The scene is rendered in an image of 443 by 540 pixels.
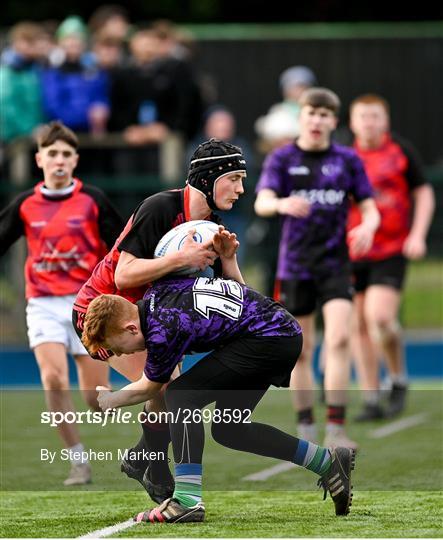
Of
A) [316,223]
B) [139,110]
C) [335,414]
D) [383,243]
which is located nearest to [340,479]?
[335,414]

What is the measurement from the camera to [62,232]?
8.96 metres

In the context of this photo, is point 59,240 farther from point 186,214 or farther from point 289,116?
point 289,116

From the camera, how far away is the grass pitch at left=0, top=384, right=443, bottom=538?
22.7 ft

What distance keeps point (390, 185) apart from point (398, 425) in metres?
1.90

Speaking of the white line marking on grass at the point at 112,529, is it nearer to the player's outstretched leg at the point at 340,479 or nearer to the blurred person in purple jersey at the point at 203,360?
the blurred person in purple jersey at the point at 203,360

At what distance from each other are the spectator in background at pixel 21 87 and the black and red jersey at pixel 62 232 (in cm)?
658

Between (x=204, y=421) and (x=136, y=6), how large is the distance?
24657mm

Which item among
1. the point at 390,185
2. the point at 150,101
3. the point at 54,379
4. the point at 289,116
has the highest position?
the point at 150,101

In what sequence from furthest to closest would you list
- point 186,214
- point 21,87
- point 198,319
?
point 21,87
point 186,214
point 198,319

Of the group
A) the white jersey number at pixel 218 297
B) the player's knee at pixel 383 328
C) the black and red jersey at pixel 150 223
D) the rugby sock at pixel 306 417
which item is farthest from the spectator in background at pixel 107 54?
the white jersey number at pixel 218 297

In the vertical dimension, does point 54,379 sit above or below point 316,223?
below

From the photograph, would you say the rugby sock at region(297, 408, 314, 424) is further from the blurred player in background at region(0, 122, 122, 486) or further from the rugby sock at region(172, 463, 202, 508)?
the rugby sock at region(172, 463, 202, 508)

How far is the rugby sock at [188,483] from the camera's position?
697 cm

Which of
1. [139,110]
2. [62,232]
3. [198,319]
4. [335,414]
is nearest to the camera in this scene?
[198,319]
